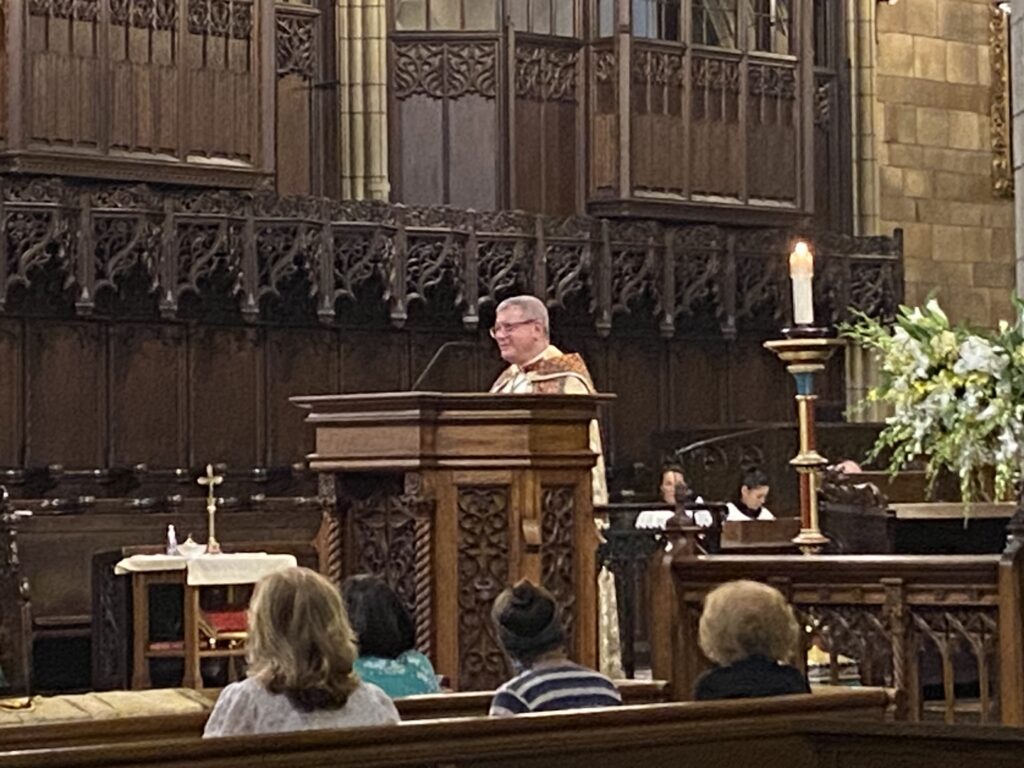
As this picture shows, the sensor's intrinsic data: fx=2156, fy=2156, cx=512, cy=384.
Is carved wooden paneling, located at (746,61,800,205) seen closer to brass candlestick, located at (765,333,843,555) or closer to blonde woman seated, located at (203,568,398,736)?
brass candlestick, located at (765,333,843,555)

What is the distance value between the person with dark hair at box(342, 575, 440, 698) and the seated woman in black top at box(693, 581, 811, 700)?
79 cm

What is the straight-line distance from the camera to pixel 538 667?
17.8ft

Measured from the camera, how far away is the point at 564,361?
8250 mm

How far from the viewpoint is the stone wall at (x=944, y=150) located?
58.4 feet

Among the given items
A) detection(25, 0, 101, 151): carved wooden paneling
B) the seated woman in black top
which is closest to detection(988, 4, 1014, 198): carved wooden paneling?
detection(25, 0, 101, 151): carved wooden paneling

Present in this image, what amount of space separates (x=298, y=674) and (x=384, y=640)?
39.1 inches

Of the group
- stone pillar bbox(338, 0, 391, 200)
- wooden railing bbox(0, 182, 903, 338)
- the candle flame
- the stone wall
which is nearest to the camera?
the candle flame

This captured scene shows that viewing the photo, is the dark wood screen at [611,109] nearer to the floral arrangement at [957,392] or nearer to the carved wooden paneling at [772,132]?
the carved wooden paneling at [772,132]

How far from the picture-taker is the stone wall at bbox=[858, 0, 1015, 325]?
17.8 meters

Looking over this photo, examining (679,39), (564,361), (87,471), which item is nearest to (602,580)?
(564,361)

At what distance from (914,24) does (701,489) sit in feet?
17.8

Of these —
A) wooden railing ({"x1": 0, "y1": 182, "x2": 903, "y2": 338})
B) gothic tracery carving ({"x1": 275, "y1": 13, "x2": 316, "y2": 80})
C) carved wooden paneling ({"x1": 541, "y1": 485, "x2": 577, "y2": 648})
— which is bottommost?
carved wooden paneling ({"x1": 541, "y1": 485, "x2": 577, "y2": 648})

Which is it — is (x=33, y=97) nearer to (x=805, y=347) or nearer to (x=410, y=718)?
(x=805, y=347)

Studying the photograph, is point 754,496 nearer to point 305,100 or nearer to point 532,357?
point 305,100
